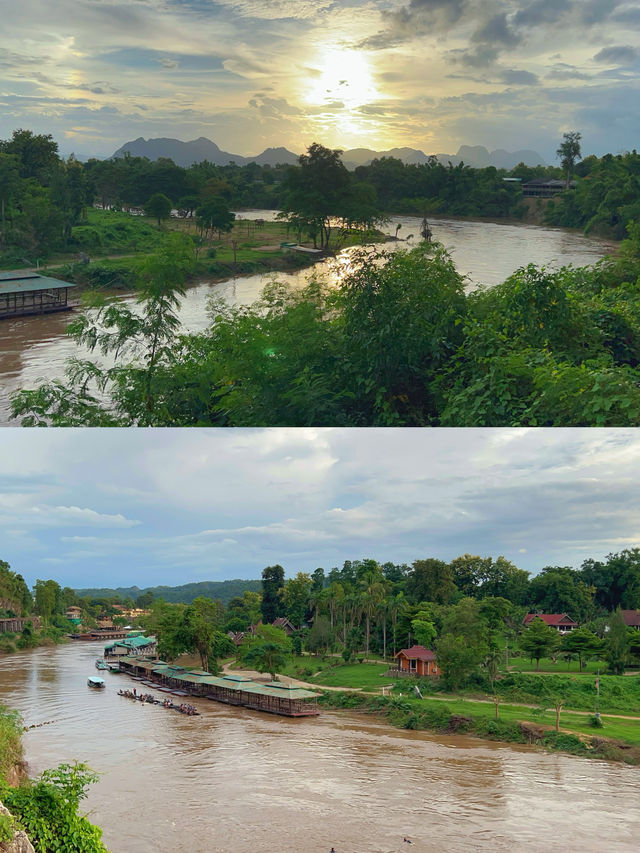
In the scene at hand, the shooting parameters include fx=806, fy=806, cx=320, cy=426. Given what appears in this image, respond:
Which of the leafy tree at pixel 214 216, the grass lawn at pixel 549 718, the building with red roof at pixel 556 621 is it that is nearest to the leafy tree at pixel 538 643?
the building with red roof at pixel 556 621

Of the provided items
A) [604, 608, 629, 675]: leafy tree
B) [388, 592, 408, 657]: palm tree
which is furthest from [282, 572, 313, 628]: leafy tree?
[604, 608, 629, 675]: leafy tree

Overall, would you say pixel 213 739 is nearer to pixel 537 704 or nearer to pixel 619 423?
pixel 537 704

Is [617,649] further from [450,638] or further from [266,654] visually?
[266,654]

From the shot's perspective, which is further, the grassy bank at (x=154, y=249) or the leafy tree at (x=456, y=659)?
the leafy tree at (x=456, y=659)

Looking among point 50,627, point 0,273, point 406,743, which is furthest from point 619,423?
point 50,627

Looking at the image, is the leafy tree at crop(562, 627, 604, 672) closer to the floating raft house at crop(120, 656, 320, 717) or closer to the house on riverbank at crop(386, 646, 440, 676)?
the house on riverbank at crop(386, 646, 440, 676)

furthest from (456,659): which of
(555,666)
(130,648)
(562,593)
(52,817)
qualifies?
(52,817)

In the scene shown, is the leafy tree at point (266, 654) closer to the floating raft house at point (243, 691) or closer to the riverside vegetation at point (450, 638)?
the riverside vegetation at point (450, 638)
